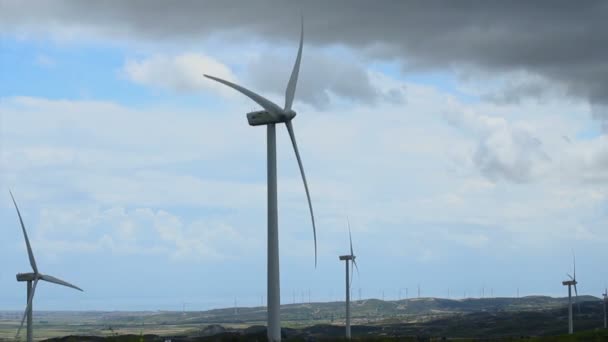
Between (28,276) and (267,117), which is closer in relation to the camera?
(267,117)

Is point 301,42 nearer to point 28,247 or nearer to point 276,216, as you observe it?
point 276,216

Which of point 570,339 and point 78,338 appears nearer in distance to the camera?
point 570,339

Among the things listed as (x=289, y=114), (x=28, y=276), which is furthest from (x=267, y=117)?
(x=28, y=276)

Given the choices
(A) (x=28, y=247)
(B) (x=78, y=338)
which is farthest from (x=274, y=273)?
(B) (x=78, y=338)

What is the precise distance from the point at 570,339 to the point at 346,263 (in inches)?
1925

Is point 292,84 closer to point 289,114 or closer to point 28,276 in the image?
point 289,114

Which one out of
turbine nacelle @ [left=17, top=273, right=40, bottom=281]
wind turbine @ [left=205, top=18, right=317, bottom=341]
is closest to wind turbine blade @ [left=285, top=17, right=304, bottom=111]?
wind turbine @ [left=205, top=18, right=317, bottom=341]

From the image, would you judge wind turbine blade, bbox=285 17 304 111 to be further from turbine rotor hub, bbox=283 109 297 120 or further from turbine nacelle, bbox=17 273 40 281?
turbine nacelle, bbox=17 273 40 281

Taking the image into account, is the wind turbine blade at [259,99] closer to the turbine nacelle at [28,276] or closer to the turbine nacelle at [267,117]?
the turbine nacelle at [267,117]

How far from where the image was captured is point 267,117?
63.2 metres

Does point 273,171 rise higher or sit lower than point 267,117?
lower

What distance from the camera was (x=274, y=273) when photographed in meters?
58.7

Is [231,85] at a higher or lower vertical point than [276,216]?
higher

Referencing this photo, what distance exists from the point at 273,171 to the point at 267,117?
14.6ft
